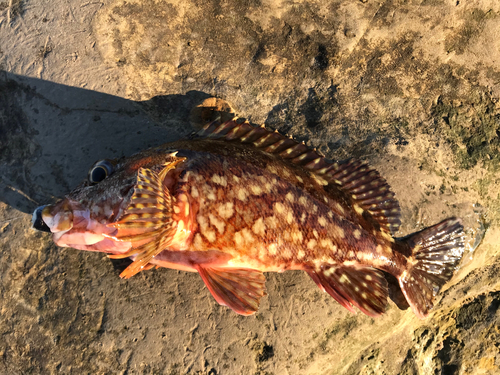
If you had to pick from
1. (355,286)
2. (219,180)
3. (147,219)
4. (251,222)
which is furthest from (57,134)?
(355,286)

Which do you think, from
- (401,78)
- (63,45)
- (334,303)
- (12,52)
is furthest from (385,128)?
(12,52)

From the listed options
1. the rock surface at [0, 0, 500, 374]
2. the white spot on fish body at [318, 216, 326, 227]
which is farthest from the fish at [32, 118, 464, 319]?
the rock surface at [0, 0, 500, 374]

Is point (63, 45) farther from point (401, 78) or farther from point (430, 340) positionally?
point (430, 340)

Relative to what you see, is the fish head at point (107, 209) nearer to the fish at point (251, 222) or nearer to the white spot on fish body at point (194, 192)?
the fish at point (251, 222)

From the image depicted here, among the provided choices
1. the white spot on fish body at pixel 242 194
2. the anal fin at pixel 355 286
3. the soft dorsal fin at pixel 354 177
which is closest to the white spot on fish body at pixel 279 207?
the white spot on fish body at pixel 242 194

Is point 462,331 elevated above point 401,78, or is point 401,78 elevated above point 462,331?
point 401,78

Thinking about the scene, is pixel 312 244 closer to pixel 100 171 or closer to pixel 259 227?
pixel 259 227

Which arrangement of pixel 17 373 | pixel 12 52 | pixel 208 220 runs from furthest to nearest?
pixel 12 52 < pixel 17 373 < pixel 208 220
